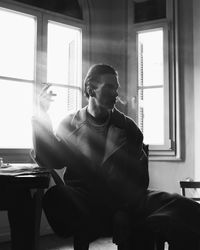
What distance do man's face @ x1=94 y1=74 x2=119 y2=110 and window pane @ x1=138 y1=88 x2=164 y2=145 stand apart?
7.58 ft

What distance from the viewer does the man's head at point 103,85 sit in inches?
70.6

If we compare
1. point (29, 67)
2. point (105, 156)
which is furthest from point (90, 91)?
point (29, 67)

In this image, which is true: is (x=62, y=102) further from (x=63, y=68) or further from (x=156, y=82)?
(x=156, y=82)

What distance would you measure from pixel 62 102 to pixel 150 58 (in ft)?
3.54

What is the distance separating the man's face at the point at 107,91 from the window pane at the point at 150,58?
2.36m

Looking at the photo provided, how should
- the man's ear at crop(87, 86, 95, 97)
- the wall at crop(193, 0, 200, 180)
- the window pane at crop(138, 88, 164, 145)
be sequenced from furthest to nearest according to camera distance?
the window pane at crop(138, 88, 164, 145), the wall at crop(193, 0, 200, 180), the man's ear at crop(87, 86, 95, 97)

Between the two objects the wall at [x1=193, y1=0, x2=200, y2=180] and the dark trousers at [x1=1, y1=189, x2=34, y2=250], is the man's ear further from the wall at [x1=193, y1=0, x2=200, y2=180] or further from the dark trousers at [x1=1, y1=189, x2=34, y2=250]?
the wall at [x1=193, y1=0, x2=200, y2=180]

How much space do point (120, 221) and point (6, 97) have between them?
95.3 inches

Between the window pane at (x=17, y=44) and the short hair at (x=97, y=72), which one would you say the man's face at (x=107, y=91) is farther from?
the window pane at (x=17, y=44)

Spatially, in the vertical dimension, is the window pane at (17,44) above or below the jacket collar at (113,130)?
above

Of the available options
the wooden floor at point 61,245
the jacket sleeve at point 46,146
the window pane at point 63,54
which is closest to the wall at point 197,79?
the wooden floor at point 61,245

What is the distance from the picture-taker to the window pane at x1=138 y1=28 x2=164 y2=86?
411cm

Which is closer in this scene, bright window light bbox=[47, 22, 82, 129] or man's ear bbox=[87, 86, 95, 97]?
man's ear bbox=[87, 86, 95, 97]

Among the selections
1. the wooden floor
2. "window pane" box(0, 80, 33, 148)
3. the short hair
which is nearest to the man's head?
the short hair
